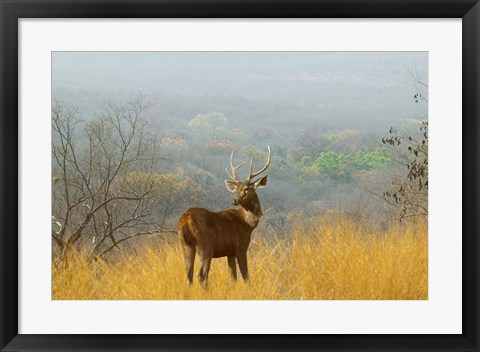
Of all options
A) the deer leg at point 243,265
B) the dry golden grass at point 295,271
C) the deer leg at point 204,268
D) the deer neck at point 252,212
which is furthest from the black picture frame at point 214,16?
the deer neck at point 252,212

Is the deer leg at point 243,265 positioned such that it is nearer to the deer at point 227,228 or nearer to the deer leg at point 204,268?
the deer at point 227,228

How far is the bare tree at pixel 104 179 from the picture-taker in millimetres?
8117

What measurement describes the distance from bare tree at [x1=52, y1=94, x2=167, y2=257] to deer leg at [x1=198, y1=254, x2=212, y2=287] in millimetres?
469

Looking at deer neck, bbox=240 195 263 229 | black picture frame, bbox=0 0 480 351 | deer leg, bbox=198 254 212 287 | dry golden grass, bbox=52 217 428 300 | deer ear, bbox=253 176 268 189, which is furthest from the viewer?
deer neck, bbox=240 195 263 229

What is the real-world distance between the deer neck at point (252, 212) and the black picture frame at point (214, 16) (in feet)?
4.33

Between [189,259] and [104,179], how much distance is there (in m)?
0.98

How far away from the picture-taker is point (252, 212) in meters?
8.46

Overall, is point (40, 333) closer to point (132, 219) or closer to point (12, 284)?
point (12, 284)

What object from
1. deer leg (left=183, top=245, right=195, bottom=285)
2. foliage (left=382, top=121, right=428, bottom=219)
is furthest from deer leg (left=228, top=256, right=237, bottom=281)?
foliage (left=382, top=121, right=428, bottom=219)

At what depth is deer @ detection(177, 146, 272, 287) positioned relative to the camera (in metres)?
8.16

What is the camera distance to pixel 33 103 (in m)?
7.65

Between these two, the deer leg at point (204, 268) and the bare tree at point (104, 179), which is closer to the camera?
the deer leg at point (204, 268)

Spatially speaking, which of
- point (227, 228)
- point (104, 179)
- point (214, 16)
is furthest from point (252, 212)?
point (214, 16)

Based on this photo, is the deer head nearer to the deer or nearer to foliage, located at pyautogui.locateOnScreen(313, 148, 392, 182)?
the deer
